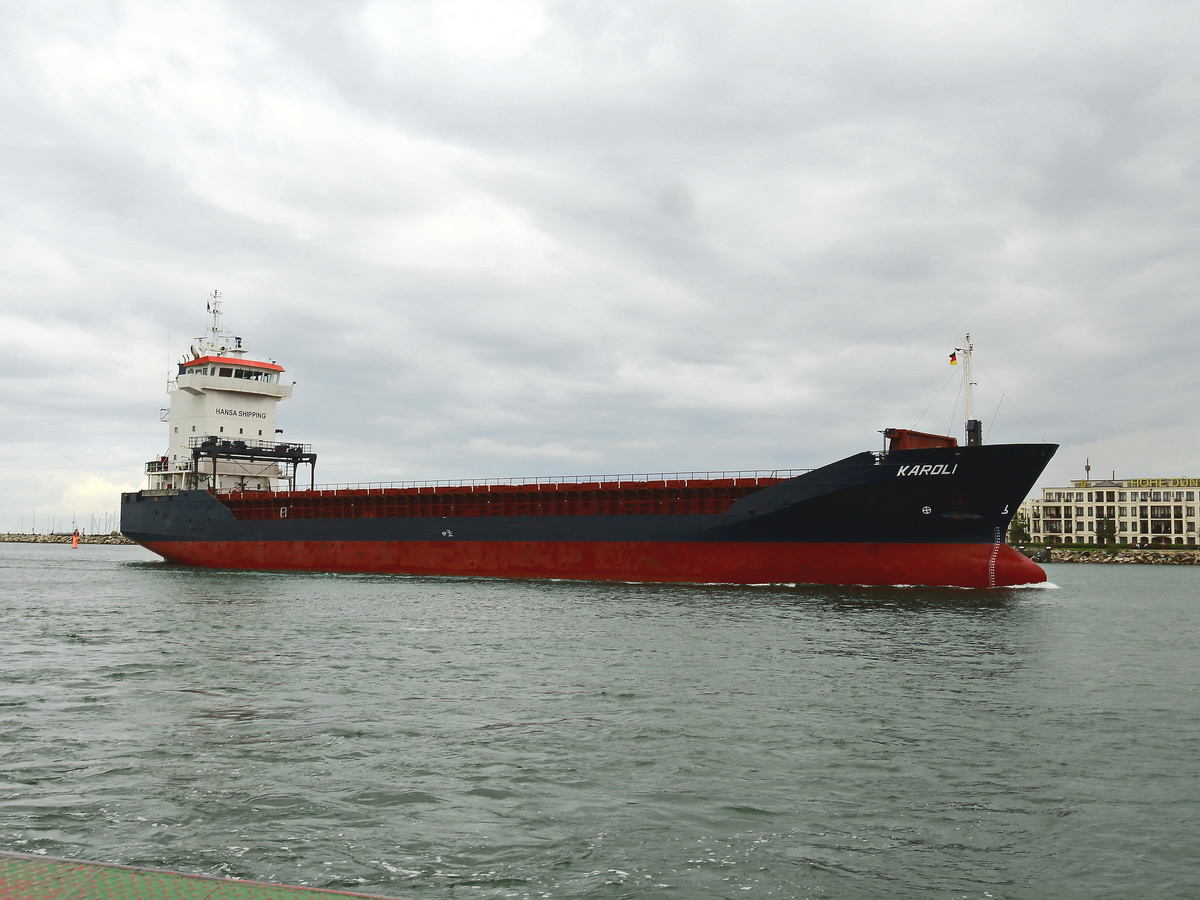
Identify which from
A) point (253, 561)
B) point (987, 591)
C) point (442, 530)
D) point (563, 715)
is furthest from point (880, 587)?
point (253, 561)

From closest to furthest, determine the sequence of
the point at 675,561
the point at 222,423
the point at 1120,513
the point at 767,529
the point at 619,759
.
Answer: the point at 619,759 < the point at 767,529 < the point at 675,561 < the point at 222,423 < the point at 1120,513

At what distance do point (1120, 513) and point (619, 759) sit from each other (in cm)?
10203

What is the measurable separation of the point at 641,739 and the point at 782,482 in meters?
18.8

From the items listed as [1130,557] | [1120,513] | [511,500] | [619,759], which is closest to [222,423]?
[511,500]

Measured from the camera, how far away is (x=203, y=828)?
22.2 feet

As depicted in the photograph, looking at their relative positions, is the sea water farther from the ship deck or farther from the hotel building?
the hotel building

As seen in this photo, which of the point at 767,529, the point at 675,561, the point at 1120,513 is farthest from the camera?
the point at 1120,513

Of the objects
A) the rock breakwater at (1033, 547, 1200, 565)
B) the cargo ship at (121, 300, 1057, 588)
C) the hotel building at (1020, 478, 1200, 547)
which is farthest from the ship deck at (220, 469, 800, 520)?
the hotel building at (1020, 478, 1200, 547)

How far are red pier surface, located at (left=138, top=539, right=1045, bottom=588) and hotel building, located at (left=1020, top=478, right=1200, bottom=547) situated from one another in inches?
2867

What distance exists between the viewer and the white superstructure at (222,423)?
4516 cm

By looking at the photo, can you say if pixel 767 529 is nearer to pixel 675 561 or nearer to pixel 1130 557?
pixel 675 561

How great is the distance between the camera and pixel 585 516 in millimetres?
31844

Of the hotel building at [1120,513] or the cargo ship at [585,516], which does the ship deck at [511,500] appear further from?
the hotel building at [1120,513]

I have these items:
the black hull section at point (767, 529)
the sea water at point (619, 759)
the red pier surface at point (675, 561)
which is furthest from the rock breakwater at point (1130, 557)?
the sea water at point (619, 759)
